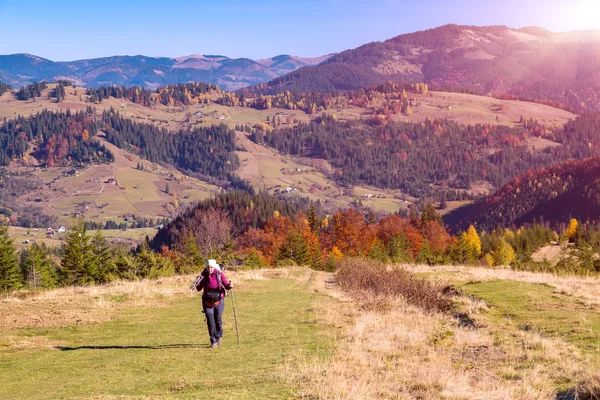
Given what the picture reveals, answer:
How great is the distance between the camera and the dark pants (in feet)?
50.4

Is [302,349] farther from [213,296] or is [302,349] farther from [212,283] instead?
[212,283]

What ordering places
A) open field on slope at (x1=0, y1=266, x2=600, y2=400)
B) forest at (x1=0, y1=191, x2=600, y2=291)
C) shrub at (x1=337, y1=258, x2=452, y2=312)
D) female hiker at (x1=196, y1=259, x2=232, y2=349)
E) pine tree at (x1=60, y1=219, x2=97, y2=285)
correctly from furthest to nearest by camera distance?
pine tree at (x1=60, y1=219, x2=97, y2=285)
forest at (x1=0, y1=191, x2=600, y2=291)
shrub at (x1=337, y1=258, x2=452, y2=312)
female hiker at (x1=196, y1=259, x2=232, y2=349)
open field on slope at (x1=0, y1=266, x2=600, y2=400)

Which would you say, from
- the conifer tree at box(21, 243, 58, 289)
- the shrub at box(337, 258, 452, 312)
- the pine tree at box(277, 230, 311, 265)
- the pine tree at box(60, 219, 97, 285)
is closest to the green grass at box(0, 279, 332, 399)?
the shrub at box(337, 258, 452, 312)

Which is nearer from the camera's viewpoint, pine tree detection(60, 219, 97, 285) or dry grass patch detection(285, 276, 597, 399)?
dry grass patch detection(285, 276, 597, 399)

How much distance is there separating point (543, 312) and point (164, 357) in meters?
15.5

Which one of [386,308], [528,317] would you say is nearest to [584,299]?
[528,317]

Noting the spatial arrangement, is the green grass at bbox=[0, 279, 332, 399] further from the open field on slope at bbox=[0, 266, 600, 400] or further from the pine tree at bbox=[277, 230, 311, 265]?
the pine tree at bbox=[277, 230, 311, 265]

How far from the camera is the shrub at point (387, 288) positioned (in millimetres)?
24081

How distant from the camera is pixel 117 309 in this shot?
22969 millimetres

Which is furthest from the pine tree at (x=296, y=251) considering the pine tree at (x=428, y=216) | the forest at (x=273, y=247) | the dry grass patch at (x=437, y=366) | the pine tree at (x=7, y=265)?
the pine tree at (x=428, y=216)

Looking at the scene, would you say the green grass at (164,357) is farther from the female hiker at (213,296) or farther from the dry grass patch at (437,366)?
the dry grass patch at (437,366)

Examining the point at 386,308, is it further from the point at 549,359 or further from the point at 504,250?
the point at 504,250

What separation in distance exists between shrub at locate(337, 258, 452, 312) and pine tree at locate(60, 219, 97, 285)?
44.0m

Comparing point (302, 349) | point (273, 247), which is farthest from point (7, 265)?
point (302, 349)
